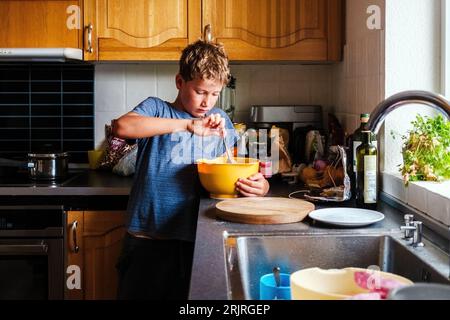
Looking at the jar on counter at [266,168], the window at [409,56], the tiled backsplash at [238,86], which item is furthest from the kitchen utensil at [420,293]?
the tiled backsplash at [238,86]

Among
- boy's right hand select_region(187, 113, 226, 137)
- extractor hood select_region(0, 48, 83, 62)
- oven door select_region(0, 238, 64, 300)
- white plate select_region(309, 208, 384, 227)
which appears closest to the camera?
white plate select_region(309, 208, 384, 227)

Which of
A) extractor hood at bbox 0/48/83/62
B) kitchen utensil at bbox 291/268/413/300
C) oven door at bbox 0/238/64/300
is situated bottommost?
oven door at bbox 0/238/64/300

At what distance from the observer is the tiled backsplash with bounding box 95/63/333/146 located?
2.89 m

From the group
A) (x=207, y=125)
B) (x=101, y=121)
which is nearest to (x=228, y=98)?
(x=101, y=121)

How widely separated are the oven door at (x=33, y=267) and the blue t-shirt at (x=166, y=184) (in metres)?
0.58

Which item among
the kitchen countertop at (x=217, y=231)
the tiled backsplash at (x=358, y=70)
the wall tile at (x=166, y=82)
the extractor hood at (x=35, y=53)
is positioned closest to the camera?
the kitchen countertop at (x=217, y=231)

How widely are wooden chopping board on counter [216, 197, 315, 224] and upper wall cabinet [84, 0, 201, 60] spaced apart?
112 cm

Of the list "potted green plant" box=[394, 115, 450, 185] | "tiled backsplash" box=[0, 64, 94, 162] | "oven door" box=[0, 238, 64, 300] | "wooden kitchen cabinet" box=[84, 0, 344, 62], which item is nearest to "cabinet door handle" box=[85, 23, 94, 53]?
"wooden kitchen cabinet" box=[84, 0, 344, 62]

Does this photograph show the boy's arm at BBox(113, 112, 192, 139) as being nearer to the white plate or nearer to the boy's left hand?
the boy's left hand

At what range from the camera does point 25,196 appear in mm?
2316

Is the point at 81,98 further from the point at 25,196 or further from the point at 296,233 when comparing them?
the point at 296,233

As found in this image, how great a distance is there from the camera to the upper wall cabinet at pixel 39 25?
2.58m

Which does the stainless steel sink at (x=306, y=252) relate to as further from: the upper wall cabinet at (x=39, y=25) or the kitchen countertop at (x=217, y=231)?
the upper wall cabinet at (x=39, y=25)
